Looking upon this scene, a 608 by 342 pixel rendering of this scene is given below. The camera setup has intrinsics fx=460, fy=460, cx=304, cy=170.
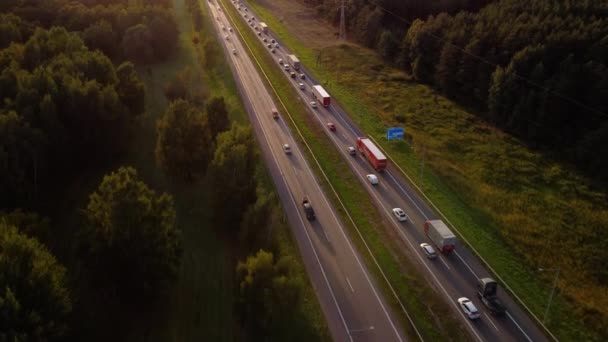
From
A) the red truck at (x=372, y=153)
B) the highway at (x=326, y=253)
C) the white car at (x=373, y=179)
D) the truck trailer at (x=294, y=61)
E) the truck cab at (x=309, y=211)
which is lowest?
the highway at (x=326, y=253)

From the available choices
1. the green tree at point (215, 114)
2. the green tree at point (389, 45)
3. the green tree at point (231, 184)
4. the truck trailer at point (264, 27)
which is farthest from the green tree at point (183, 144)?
the truck trailer at point (264, 27)

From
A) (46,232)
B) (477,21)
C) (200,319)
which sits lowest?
(200,319)

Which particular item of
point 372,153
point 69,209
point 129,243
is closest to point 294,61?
point 372,153

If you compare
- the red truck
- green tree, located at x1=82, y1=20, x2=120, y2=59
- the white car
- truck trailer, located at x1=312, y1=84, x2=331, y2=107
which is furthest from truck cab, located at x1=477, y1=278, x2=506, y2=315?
green tree, located at x1=82, y1=20, x2=120, y2=59

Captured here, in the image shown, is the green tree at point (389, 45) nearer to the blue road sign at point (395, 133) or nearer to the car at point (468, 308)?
the blue road sign at point (395, 133)

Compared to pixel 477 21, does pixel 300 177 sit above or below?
below

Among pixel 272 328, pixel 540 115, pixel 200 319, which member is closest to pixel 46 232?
pixel 200 319

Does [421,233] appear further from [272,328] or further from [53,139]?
[53,139]
